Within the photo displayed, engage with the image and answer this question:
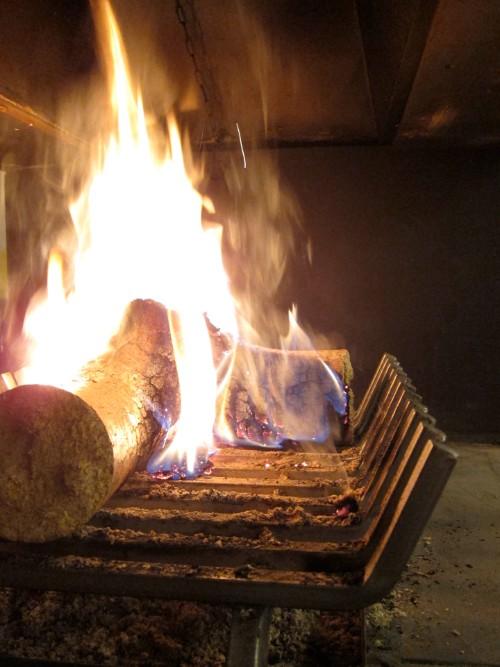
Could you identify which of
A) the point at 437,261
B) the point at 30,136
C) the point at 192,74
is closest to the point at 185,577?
the point at 192,74

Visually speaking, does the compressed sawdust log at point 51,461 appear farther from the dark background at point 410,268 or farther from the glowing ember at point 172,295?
the dark background at point 410,268

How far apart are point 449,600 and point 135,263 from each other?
7.37 ft

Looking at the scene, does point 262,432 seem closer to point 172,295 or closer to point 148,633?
point 172,295

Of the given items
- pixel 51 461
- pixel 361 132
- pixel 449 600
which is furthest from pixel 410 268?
pixel 51 461

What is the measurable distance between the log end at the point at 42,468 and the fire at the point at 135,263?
0.32 meters

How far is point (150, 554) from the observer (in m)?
1.51

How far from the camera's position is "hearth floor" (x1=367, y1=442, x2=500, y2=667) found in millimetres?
1552

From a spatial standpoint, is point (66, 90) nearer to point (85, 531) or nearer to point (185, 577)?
point (85, 531)

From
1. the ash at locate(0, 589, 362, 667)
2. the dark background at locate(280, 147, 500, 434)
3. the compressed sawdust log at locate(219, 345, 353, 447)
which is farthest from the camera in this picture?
the dark background at locate(280, 147, 500, 434)

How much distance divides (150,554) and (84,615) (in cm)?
40

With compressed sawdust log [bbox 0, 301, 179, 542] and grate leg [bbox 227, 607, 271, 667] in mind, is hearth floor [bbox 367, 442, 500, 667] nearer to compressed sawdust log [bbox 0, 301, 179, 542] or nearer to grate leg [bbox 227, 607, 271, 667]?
grate leg [bbox 227, 607, 271, 667]

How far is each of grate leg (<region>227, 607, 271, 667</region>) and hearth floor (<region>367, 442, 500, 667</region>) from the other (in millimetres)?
380

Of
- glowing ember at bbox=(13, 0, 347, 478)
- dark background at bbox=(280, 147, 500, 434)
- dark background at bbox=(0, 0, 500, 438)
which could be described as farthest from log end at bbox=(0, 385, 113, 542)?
dark background at bbox=(280, 147, 500, 434)

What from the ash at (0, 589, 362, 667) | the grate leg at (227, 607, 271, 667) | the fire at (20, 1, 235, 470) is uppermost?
the fire at (20, 1, 235, 470)
